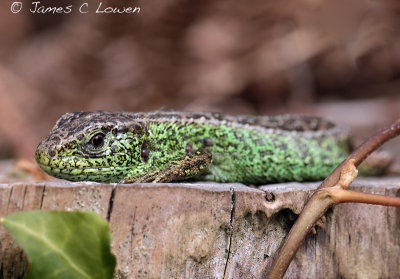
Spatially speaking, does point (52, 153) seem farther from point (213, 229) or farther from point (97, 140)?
point (213, 229)

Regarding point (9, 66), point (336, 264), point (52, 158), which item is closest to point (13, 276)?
point (52, 158)

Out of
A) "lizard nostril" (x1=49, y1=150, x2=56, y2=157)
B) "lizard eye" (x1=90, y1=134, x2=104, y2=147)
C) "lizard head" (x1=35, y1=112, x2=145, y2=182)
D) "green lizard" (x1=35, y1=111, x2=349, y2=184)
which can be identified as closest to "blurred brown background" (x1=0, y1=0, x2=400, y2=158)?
"green lizard" (x1=35, y1=111, x2=349, y2=184)

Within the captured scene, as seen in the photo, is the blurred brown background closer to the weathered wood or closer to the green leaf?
the weathered wood

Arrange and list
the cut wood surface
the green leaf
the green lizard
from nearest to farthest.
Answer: the green leaf → the cut wood surface → the green lizard

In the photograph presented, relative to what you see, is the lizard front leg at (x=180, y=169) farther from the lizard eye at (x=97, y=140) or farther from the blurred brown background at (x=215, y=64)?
the blurred brown background at (x=215, y=64)

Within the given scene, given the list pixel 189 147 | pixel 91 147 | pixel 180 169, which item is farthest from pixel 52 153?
pixel 189 147

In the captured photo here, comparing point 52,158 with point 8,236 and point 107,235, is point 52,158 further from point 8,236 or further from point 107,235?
point 107,235
